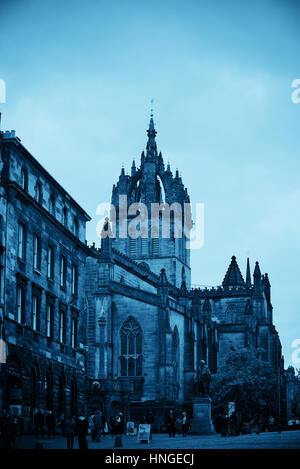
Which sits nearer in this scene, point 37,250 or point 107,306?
point 37,250

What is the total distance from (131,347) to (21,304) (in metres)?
33.6

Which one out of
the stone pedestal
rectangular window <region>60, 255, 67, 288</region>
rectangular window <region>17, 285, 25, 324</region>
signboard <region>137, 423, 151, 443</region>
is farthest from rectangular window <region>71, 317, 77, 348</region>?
signboard <region>137, 423, 151, 443</region>

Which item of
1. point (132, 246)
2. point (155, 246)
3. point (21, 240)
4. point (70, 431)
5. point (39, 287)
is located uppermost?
point (132, 246)

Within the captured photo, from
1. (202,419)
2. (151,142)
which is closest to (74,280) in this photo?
(202,419)

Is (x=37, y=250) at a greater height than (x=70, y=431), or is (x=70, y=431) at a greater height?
(x=37, y=250)

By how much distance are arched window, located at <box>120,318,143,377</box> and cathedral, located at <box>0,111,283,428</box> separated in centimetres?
9

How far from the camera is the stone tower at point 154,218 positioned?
115000 mm

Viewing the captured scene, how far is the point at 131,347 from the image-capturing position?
252 ft

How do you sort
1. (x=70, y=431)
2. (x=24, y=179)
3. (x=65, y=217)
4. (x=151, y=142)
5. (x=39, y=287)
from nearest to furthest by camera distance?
(x=70, y=431) → (x=24, y=179) → (x=39, y=287) → (x=65, y=217) → (x=151, y=142)

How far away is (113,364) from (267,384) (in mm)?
23933

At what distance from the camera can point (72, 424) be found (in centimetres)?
3225

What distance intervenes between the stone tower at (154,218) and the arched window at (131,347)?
123ft

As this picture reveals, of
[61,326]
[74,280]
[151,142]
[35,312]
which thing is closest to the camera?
[35,312]

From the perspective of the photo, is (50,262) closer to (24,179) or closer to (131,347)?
(24,179)
